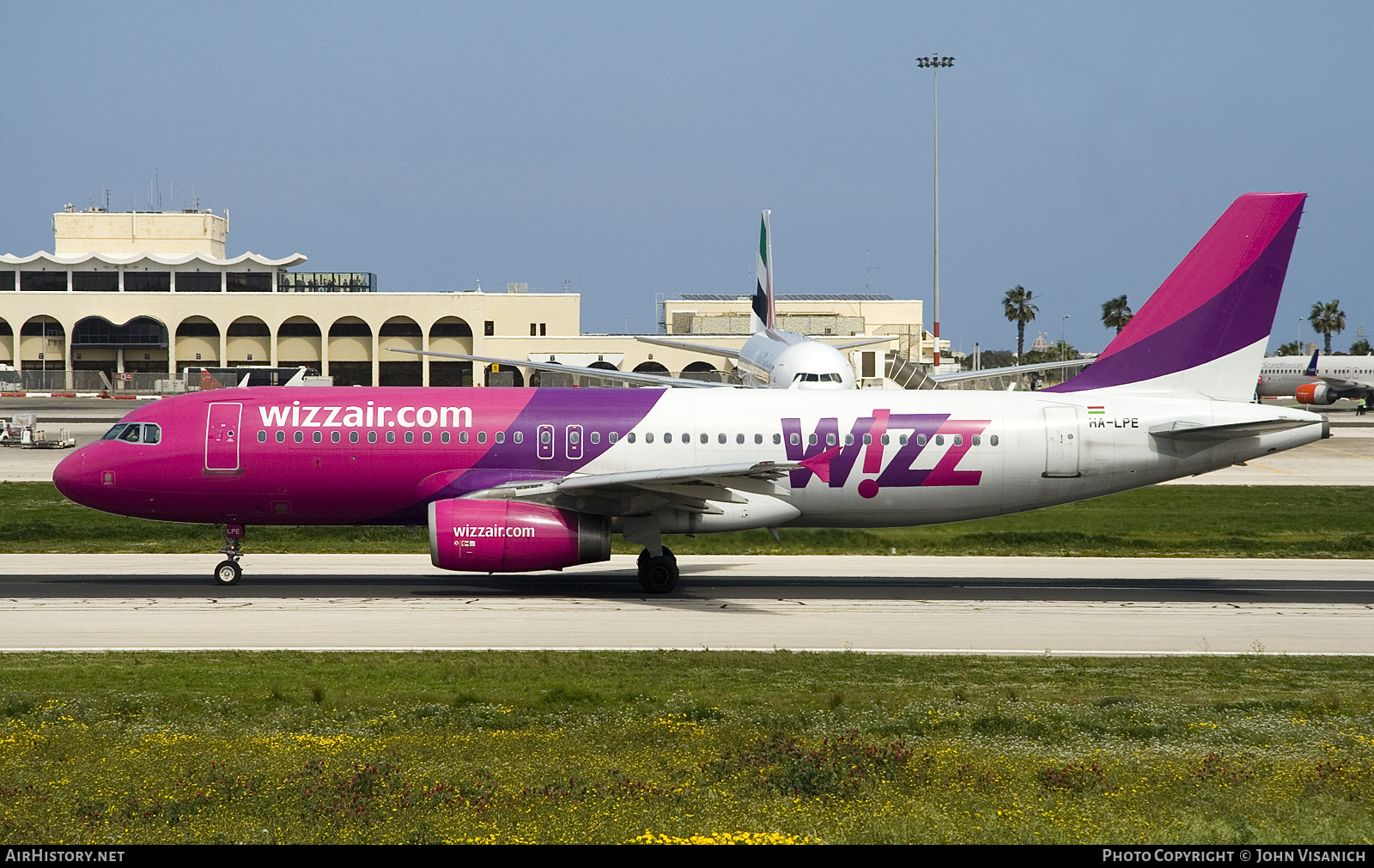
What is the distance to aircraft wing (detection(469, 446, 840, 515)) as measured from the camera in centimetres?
2266

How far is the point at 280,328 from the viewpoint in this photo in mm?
118688

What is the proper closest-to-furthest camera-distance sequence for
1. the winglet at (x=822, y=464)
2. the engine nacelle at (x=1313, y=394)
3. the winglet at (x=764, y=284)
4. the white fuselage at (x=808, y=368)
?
the winglet at (x=822, y=464) < the white fuselage at (x=808, y=368) < the winglet at (x=764, y=284) < the engine nacelle at (x=1313, y=394)

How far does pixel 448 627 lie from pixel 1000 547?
16.9 meters

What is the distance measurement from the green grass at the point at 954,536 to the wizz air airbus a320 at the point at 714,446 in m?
6.20

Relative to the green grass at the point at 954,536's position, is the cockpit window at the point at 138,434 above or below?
above

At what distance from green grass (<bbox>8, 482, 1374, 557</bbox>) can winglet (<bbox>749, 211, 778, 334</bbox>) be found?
3859 centimetres

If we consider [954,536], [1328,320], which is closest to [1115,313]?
[1328,320]

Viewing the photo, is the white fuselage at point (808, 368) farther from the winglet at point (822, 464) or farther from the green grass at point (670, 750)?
the green grass at point (670, 750)

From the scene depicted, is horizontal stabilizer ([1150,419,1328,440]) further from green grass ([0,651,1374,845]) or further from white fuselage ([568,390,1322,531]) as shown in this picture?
green grass ([0,651,1374,845])

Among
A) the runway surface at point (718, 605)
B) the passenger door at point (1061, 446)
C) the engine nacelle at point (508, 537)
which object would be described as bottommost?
the runway surface at point (718, 605)

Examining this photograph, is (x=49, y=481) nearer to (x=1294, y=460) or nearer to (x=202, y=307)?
(x=1294, y=460)

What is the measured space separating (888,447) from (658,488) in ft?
16.7

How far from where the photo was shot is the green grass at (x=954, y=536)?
1228 inches

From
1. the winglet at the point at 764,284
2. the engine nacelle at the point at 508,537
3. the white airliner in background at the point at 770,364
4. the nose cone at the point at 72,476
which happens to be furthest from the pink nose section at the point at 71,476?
the winglet at the point at 764,284
